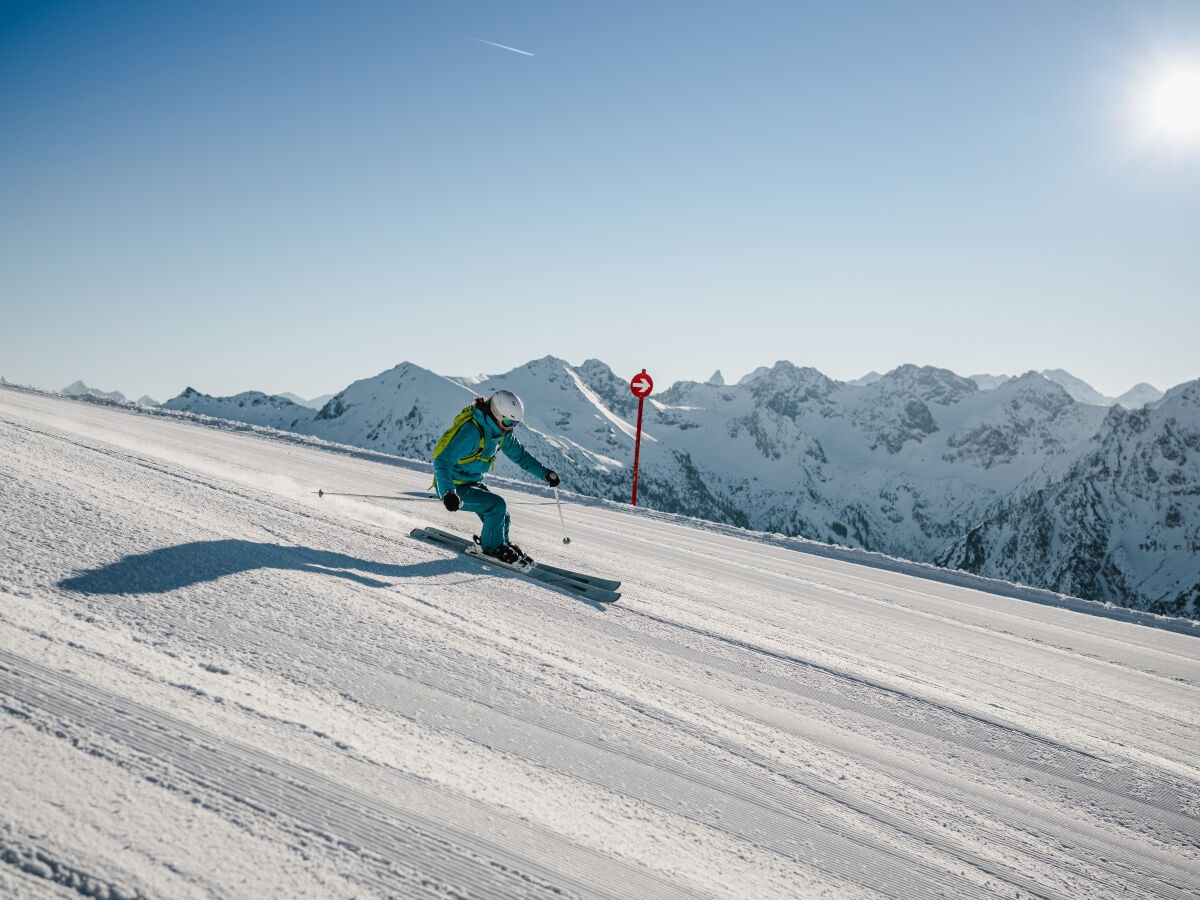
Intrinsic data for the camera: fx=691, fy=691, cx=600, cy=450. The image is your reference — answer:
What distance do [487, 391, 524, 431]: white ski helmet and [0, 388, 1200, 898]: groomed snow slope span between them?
5.35 feet

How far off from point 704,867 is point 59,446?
8744 millimetres

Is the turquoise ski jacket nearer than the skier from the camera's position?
No

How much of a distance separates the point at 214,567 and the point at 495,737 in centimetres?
252

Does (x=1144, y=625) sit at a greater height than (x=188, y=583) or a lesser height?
lesser

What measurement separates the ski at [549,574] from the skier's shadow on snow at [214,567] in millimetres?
610

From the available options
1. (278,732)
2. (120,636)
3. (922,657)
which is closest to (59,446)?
(120,636)

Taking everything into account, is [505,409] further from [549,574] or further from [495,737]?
[495,737]

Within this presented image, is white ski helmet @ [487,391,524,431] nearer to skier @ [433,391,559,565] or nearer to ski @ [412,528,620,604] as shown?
skier @ [433,391,559,565]

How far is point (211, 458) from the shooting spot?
427 inches

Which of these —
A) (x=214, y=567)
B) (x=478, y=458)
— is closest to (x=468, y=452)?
(x=478, y=458)

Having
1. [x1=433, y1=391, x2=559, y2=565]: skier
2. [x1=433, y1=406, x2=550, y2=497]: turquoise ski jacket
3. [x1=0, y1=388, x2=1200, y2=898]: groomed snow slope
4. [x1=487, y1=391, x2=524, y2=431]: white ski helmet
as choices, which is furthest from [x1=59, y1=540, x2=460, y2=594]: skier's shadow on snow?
[x1=487, y1=391, x2=524, y2=431]: white ski helmet

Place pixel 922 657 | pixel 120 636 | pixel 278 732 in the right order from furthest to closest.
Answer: pixel 922 657, pixel 120 636, pixel 278 732

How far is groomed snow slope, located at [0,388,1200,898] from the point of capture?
7.38ft

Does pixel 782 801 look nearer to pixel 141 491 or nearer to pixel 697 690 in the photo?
pixel 697 690
